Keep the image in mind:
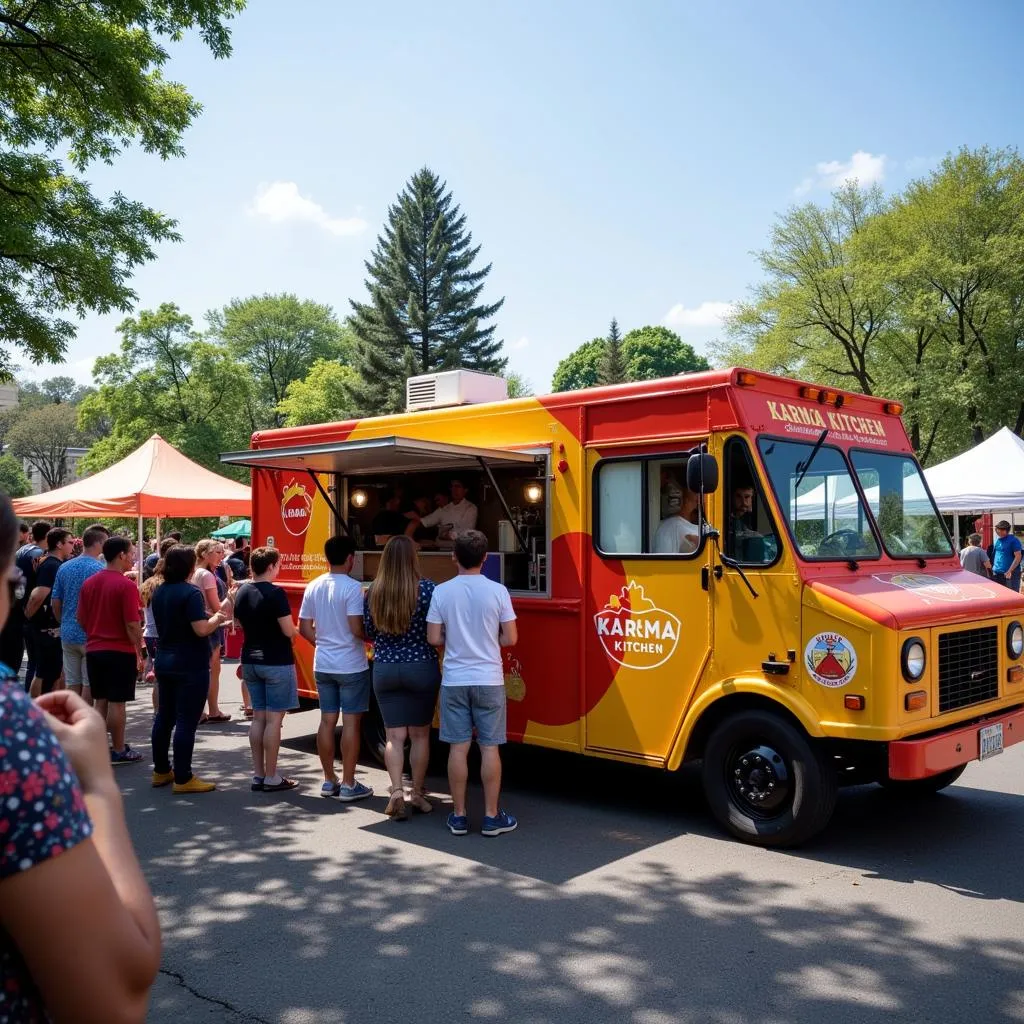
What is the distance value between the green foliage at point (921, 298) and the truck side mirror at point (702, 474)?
2693cm

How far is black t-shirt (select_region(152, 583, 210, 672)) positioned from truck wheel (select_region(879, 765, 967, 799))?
17.0 feet

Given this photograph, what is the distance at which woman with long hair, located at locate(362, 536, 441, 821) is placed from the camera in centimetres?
656

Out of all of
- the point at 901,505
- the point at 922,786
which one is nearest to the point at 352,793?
the point at 922,786

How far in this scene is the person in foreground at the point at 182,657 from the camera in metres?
7.20

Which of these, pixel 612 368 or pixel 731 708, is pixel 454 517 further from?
pixel 612 368

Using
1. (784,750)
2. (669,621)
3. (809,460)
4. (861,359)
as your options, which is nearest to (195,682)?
Result: (669,621)

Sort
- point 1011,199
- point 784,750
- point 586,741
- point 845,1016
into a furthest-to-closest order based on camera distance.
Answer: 1. point 1011,199
2. point 586,741
3. point 784,750
4. point 845,1016

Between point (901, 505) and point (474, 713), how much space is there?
11.3 ft

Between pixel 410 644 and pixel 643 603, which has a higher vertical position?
pixel 643 603

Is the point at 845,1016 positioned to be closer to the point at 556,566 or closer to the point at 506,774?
the point at 556,566

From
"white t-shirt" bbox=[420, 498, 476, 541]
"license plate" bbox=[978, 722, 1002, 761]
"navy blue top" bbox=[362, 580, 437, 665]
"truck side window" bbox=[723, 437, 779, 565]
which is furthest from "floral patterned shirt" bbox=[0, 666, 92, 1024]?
"white t-shirt" bbox=[420, 498, 476, 541]

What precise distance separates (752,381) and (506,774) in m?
3.96

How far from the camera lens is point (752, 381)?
6109 millimetres

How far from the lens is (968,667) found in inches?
234
